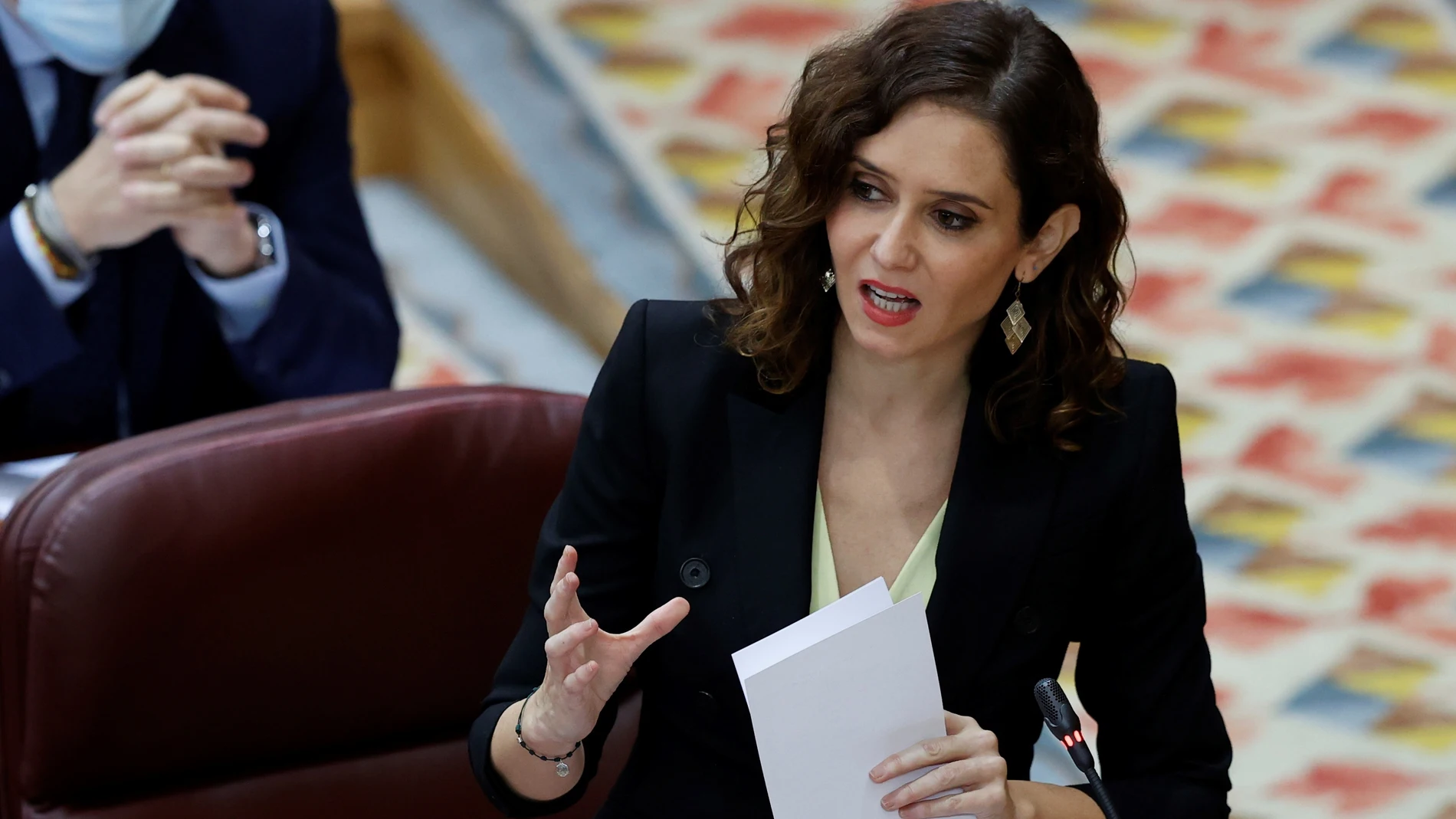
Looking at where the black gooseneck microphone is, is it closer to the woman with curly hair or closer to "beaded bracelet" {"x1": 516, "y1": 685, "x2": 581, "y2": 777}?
the woman with curly hair

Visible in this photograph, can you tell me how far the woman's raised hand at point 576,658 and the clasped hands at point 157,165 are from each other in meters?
0.77

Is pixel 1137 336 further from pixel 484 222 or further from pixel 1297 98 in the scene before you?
pixel 484 222

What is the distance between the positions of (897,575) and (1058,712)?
26 cm

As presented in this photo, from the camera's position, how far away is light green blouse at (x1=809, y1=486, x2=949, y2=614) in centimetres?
152

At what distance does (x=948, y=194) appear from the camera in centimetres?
139

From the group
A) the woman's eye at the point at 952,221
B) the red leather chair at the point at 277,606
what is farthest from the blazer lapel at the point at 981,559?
the red leather chair at the point at 277,606

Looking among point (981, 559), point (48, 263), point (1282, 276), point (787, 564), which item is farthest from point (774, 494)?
point (1282, 276)

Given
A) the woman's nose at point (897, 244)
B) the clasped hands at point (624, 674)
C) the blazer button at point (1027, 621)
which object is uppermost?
the woman's nose at point (897, 244)

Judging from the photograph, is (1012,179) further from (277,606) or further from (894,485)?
(277,606)

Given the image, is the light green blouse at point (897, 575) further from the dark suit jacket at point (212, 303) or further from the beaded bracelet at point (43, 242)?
the beaded bracelet at point (43, 242)

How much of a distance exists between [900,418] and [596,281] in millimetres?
1610

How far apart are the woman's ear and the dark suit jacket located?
2.97 ft

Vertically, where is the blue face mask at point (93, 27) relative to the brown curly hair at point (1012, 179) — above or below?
below

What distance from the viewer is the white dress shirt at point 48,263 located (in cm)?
193
